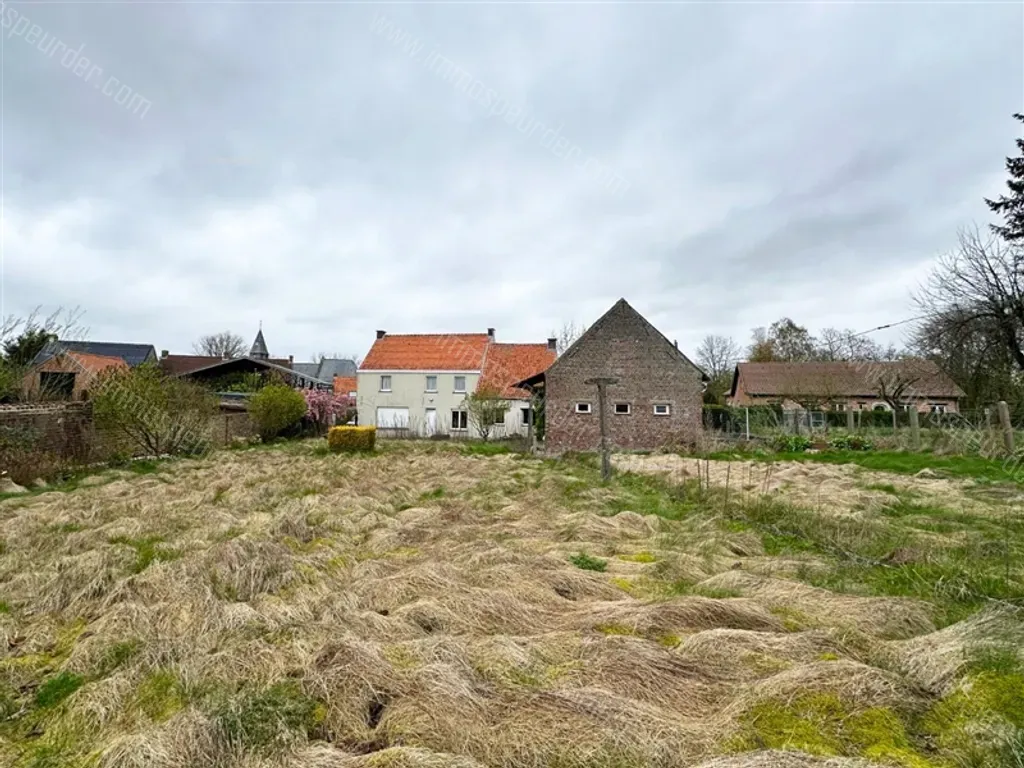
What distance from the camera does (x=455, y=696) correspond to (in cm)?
277

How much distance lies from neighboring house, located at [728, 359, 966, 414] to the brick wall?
12822 millimetres

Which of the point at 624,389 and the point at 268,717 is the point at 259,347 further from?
the point at 268,717

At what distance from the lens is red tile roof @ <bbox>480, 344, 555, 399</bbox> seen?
3491 cm

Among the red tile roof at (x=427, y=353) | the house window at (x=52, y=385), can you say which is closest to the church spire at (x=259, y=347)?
the red tile roof at (x=427, y=353)

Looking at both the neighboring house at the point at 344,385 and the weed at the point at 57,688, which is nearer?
the weed at the point at 57,688

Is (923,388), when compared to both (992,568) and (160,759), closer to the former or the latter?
(992,568)

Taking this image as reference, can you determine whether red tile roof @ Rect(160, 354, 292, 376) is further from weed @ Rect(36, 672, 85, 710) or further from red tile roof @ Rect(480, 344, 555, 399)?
weed @ Rect(36, 672, 85, 710)

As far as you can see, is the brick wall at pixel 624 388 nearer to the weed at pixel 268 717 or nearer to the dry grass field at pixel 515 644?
the dry grass field at pixel 515 644

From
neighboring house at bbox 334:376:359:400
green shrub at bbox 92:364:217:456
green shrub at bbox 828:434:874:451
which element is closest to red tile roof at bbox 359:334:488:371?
neighboring house at bbox 334:376:359:400

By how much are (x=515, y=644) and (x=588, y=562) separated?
2064 mm

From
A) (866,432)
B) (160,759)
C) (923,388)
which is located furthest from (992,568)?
(923,388)

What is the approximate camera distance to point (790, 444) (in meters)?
19.1

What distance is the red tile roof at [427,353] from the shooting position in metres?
36.0

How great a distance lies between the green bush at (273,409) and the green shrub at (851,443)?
2218 centimetres
